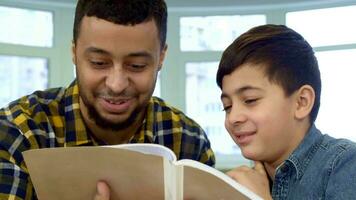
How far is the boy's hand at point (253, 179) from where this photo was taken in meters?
1.15

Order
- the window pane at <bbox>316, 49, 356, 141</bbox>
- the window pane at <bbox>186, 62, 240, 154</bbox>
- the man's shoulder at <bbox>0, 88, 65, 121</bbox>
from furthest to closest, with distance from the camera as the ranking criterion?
the window pane at <bbox>186, 62, 240, 154</bbox> → the window pane at <bbox>316, 49, 356, 141</bbox> → the man's shoulder at <bbox>0, 88, 65, 121</bbox>

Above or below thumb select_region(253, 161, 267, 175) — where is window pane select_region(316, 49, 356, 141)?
below

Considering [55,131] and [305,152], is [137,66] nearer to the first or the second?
[55,131]

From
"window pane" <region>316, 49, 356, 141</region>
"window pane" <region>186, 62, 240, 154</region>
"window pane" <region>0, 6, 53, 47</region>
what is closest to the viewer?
"window pane" <region>0, 6, 53, 47</region>

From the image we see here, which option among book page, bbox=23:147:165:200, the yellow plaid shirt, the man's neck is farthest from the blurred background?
book page, bbox=23:147:165:200

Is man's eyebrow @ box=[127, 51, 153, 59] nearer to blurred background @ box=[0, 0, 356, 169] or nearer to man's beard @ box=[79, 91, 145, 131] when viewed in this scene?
man's beard @ box=[79, 91, 145, 131]

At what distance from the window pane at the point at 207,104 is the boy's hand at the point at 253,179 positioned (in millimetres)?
5042

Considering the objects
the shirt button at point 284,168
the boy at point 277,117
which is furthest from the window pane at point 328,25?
the shirt button at point 284,168

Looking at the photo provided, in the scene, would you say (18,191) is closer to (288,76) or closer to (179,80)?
Answer: (288,76)

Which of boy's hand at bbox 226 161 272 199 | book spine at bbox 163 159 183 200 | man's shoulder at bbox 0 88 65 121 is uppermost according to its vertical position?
man's shoulder at bbox 0 88 65 121

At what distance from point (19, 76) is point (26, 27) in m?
0.56

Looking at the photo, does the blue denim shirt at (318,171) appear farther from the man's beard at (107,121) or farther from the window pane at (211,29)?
the window pane at (211,29)

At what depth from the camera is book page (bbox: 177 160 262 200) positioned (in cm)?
92

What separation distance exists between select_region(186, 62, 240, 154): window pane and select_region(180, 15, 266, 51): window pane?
23cm
